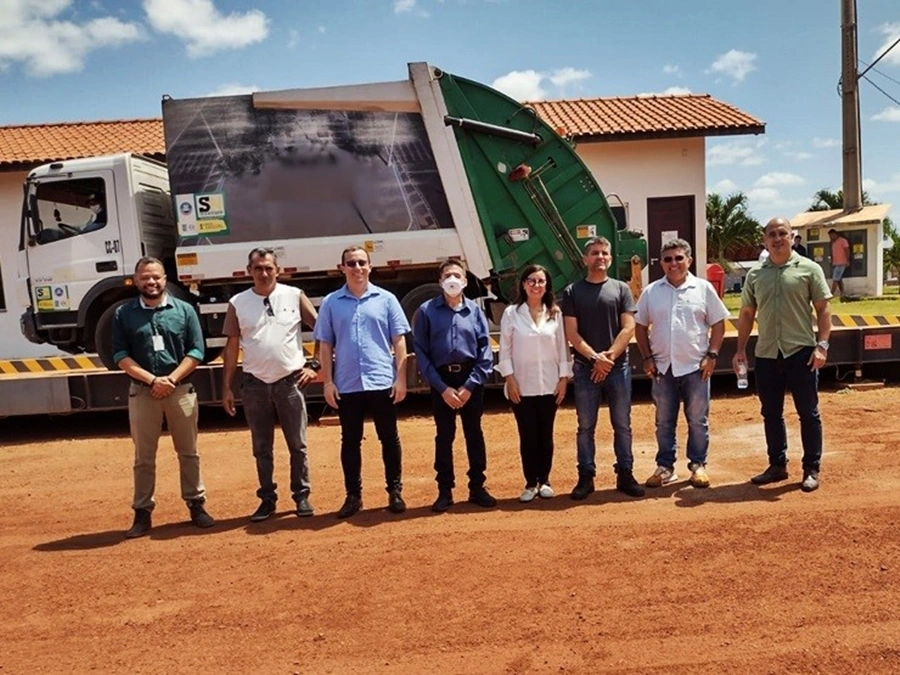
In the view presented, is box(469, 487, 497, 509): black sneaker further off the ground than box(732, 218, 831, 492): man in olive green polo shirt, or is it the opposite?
box(732, 218, 831, 492): man in olive green polo shirt

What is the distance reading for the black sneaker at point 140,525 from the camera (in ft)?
15.4

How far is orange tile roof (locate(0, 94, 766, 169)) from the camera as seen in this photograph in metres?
14.9

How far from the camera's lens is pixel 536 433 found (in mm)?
4926

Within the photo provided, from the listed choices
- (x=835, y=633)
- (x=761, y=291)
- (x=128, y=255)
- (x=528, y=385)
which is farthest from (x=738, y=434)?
(x=128, y=255)

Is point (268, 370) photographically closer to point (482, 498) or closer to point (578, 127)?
point (482, 498)

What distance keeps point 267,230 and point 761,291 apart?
556cm

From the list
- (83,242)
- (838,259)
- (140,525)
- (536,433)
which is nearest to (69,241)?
(83,242)

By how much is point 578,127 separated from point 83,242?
10.3m

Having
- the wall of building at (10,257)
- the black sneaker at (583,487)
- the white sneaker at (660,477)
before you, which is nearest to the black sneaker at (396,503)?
the black sneaker at (583,487)

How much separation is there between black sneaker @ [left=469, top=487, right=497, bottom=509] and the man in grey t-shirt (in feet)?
1.88

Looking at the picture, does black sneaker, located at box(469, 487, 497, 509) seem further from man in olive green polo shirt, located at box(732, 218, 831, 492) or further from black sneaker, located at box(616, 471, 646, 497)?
man in olive green polo shirt, located at box(732, 218, 831, 492)

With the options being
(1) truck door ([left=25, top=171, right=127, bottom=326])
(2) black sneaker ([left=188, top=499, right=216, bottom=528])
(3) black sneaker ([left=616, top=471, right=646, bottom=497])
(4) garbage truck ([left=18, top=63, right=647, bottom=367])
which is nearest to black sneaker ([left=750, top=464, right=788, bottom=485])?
(3) black sneaker ([left=616, top=471, right=646, bottom=497])

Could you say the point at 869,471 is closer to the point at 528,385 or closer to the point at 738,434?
the point at 738,434

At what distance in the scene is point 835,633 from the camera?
297cm
